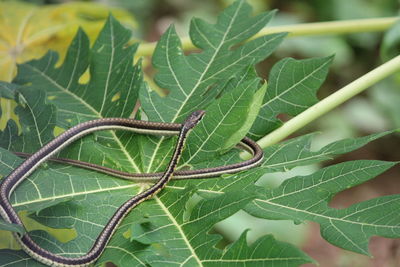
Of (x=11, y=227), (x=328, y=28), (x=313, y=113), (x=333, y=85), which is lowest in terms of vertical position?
(x=333, y=85)

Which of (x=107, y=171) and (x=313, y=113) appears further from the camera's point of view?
(x=313, y=113)

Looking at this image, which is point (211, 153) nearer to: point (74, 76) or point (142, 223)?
point (142, 223)

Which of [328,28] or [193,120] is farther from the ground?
[328,28]

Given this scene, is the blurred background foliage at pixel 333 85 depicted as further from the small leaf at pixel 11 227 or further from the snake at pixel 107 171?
the small leaf at pixel 11 227

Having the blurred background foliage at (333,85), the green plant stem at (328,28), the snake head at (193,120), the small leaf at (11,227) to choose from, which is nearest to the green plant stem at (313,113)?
the snake head at (193,120)

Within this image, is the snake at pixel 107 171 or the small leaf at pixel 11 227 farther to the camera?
the snake at pixel 107 171

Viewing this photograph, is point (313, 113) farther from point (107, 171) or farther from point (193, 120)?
point (107, 171)

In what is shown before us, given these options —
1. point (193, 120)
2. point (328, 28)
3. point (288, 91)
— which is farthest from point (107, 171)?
point (328, 28)

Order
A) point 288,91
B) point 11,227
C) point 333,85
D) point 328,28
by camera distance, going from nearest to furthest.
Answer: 1. point 11,227
2. point 288,91
3. point 328,28
4. point 333,85

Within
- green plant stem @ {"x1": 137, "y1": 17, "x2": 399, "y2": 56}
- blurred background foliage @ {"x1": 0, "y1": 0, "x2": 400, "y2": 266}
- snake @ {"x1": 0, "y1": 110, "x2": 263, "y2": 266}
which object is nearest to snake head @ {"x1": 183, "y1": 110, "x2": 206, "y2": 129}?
snake @ {"x1": 0, "y1": 110, "x2": 263, "y2": 266}
